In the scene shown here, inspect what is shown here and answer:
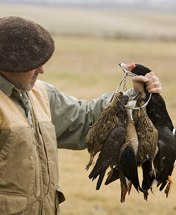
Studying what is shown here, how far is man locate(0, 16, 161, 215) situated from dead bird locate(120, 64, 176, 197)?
92 millimetres

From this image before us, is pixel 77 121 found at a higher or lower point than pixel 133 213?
higher

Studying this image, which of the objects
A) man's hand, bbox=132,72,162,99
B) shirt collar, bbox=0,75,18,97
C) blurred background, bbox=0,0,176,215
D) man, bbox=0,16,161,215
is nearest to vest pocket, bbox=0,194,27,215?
man, bbox=0,16,161,215

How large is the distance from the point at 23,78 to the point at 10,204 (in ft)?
2.78

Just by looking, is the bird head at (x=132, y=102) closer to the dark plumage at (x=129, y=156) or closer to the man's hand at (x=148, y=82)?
the dark plumage at (x=129, y=156)

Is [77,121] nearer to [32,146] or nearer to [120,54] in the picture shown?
[32,146]

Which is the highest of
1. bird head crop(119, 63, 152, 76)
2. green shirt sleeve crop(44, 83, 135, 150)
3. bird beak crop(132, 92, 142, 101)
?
bird head crop(119, 63, 152, 76)

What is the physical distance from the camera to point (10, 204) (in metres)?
2.82

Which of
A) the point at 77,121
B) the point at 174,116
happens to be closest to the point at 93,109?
the point at 77,121

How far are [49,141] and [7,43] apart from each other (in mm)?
767

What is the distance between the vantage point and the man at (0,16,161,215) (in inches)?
111

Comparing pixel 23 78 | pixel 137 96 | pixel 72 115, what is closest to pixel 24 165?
pixel 23 78

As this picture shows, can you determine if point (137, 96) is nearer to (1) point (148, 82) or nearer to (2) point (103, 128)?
(1) point (148, 82)

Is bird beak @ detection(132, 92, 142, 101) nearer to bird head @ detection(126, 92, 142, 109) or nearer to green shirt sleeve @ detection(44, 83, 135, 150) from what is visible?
bird head @ detection(126, 92, 142, 109)

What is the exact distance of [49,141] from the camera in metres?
3.10
